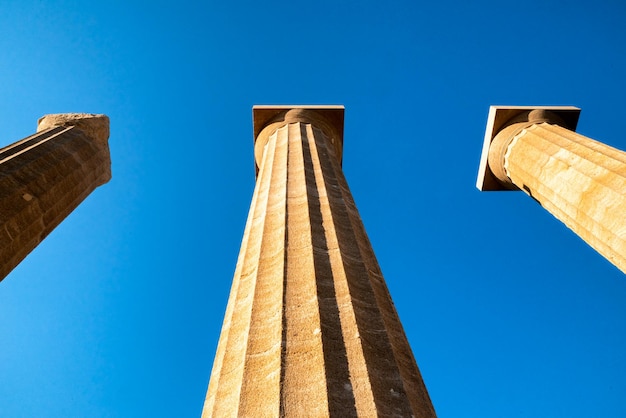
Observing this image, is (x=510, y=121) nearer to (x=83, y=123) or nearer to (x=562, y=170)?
(x=562, y=170)

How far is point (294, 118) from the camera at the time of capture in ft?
74.4

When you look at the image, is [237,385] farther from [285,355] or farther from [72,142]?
[72,142]

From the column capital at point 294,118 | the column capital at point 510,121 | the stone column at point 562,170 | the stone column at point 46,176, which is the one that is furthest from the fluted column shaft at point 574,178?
the stone column at point 46,176

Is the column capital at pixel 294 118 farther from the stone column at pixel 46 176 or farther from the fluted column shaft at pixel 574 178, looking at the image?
the fluted column shaft at pixel 574 178

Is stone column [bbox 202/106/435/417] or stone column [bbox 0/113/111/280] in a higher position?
stone column [bbox 202/106/435/417]

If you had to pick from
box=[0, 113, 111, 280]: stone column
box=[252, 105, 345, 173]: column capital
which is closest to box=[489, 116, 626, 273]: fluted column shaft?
box=[252, 105, 345, 173]: column capital

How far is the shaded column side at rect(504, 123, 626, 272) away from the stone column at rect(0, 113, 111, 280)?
18904 mm

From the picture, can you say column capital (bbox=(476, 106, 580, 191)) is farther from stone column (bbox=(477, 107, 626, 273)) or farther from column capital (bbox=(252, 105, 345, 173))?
column capital (bbox=(252, 105, 345, 173))

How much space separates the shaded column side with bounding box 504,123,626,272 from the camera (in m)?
17.0

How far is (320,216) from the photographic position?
11.9 meters

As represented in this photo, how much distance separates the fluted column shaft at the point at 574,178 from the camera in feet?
56.0

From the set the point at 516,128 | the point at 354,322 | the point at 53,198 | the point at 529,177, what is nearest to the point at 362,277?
the point at 354,322

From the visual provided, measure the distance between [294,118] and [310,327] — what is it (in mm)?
16017

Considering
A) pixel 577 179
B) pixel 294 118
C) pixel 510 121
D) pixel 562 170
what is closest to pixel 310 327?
pixel 577 179
